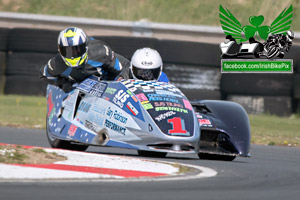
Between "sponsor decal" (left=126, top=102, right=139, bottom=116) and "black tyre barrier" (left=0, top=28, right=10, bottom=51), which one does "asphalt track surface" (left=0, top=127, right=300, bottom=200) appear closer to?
"sponsor decal" (left=126, top=102, right=139, bottom=116)

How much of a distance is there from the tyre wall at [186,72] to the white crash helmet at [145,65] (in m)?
5.93

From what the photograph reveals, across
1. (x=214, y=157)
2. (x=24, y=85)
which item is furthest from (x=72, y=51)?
(x=24, y=85)

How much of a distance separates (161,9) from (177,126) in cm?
1472

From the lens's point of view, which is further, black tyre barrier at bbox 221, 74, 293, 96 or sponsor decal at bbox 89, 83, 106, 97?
black tyre barrier at bbox 221, 74, 293, 96

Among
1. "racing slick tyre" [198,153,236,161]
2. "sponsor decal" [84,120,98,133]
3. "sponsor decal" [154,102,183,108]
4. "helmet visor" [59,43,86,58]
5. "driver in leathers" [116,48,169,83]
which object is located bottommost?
"racing slick tyre" [198,153,236,161]

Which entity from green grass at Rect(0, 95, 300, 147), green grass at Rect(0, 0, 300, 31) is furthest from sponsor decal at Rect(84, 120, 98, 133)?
green grass at Rect(0, 0, 300, 31)

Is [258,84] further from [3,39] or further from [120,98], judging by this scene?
[120,98]

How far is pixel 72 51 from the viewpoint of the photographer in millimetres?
9273

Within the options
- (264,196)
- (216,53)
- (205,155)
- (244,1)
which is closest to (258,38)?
(216,53)

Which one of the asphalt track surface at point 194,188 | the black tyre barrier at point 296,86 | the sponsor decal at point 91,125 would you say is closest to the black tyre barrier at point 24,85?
the black tyre barrier at point 296,86

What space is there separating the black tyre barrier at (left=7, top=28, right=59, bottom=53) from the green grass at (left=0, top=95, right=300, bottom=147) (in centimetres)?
121

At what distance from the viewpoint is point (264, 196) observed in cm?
521

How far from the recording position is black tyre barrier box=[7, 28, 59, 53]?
54.6 ft

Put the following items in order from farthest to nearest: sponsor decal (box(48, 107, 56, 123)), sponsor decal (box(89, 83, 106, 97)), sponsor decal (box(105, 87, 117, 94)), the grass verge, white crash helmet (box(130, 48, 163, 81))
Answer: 1. sponsor decal (box(48, 107, 56, 123))
2. white crash helmet (box(130, 48, 163, 81))
3. sponsor decal (box(89, 83, 106, 97))
4. sponsor decal (box(105, 87, 117, 94))
5. the grass verge
